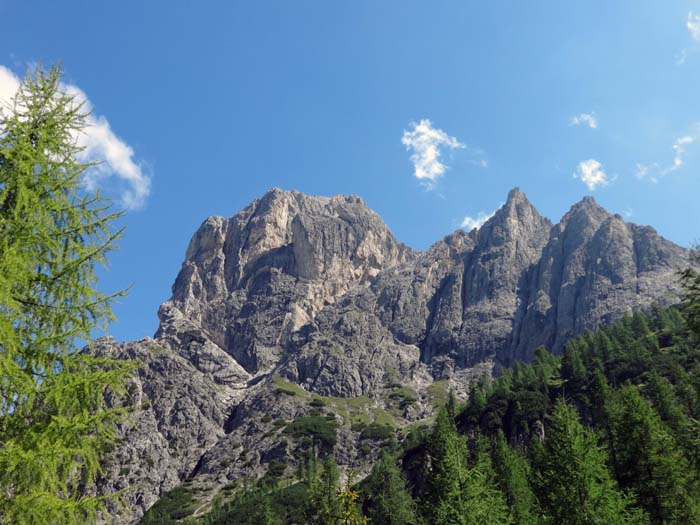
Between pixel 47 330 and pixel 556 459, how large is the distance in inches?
1115

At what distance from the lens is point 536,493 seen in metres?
53.6

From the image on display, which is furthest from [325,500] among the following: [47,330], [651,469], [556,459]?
[47,330]

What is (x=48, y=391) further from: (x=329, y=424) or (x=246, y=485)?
(x=329, y=424)

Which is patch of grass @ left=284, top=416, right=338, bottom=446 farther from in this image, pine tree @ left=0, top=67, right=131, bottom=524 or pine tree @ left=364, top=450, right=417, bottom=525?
pine tree @ left=0, top=67, right=131, bottom=524

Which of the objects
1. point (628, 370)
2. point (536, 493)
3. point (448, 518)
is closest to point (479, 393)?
point (628, 370)

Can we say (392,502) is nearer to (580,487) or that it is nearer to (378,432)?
(580,487)

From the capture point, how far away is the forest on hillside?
89.1ft

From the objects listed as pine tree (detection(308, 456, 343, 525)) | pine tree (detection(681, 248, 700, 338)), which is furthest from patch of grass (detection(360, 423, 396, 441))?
pine tree (detection(681, 248, 700, 338))

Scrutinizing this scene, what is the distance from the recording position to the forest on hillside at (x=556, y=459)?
27.2m

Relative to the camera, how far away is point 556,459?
96.2 feet

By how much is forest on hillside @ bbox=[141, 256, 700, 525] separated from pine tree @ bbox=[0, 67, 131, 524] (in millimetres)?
20050

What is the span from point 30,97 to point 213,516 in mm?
138132

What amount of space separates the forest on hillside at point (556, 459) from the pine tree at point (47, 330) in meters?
20.0

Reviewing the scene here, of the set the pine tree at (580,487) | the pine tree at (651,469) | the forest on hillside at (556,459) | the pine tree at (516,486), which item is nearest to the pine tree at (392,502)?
the forest on hillside at (556,459)
